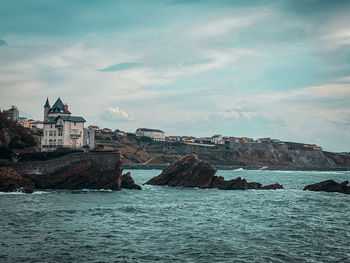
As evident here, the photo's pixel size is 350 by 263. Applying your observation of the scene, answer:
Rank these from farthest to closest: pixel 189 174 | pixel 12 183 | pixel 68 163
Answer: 1. pixel 189 174
2. pixel 68 163
3. pixel 12 183

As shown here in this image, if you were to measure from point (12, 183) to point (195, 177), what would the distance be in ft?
130

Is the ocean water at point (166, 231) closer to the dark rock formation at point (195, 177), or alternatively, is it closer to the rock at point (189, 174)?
the dark rock formation at point (195, 177)

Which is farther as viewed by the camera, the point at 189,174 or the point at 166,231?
the point at 189,174

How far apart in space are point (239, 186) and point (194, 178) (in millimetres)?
10176

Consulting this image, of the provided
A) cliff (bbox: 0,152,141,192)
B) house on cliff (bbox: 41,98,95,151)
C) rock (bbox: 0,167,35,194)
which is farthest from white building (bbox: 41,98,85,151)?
rock (bbox: 0,167,35,194)

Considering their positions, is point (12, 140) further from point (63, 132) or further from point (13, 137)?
point (63, 132)

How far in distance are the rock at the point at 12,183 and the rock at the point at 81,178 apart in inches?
164

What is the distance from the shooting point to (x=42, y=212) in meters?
39.4

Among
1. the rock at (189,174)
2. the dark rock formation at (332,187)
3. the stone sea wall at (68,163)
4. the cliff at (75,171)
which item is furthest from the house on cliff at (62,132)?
the dark rock formation at (332,187)

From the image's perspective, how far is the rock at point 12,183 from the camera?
185 feet

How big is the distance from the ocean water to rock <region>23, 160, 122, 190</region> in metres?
11.2

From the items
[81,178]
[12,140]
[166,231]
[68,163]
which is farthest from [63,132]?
[166,231]

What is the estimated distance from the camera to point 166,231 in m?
32.7

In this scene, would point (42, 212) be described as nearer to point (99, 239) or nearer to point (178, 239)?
point (99, 239)
